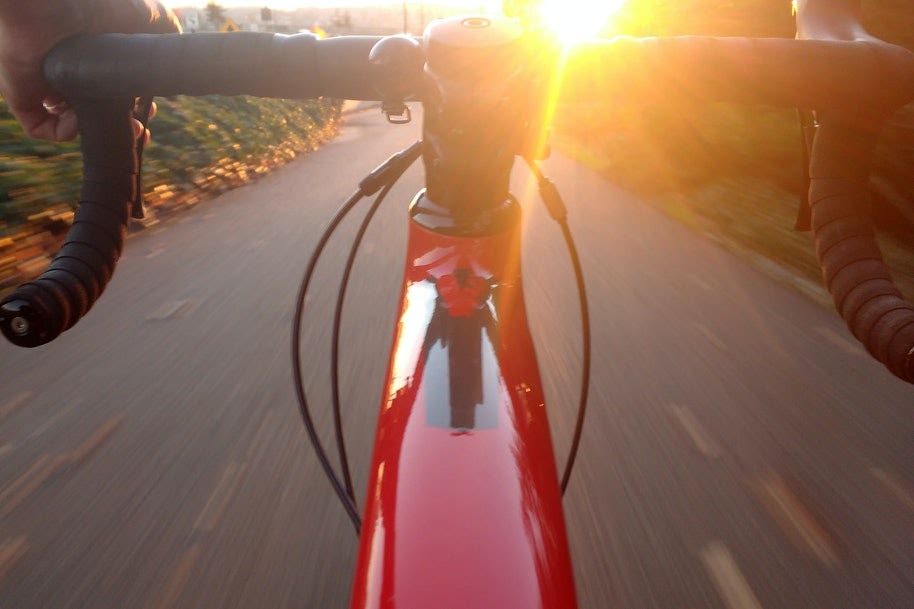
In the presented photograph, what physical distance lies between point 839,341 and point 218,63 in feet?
13.5

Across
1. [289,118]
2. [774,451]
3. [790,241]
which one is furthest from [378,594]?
[289,118]

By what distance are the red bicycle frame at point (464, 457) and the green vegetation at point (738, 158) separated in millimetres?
2997

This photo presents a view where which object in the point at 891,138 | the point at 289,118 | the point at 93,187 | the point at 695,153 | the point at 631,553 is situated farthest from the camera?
the point at 289,118

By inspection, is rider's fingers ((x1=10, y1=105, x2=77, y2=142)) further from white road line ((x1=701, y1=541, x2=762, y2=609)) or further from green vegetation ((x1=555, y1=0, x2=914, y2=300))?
green vegetation ((x1=555, y1=0, x2=914, y2=300))

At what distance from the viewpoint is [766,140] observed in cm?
692

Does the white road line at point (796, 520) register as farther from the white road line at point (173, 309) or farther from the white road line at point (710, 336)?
the white road line at point (173, 309)

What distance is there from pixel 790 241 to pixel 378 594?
5589 millimetres

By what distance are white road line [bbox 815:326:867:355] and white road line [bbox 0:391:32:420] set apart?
465 centimetres

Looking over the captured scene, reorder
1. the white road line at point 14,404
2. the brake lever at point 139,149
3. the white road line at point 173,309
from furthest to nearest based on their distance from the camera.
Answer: the white road line at point 173,309 < the white road line at point 14,404 < the brake lever at point 139,149

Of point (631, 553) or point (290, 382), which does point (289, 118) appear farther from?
point (631, 553)

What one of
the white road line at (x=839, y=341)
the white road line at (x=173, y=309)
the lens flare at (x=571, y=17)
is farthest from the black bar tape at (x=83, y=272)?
the white road line at (x=839, y=341)

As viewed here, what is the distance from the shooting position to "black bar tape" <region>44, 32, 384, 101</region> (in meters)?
1.20

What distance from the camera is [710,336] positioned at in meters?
4.12

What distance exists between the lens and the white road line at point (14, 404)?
3.15 m
